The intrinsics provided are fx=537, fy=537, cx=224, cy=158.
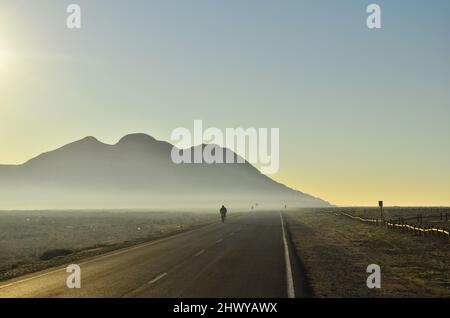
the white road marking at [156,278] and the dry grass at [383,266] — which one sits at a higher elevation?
the white road marking at [156,278]

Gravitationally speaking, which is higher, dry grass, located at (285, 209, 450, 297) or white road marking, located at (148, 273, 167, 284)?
white road marking, located at (148, 273, 167, 284)

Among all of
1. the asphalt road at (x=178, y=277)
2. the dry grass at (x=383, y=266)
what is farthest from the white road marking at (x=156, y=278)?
the dry grass at (x=383, y=266)

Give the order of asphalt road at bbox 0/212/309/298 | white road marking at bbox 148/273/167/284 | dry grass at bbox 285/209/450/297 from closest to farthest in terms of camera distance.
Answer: asphalt road at bbox 0/212/309/298
dry grass at bbox 285/209/450/297
white road marking at bbox 148/273/167/284

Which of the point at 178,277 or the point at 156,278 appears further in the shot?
the point at 178,277

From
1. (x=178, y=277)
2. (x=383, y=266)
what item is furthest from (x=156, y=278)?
(x=383, y=266)

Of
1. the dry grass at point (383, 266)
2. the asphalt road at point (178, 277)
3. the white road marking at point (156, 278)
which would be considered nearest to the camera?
the asphalt road at point (178, 277)

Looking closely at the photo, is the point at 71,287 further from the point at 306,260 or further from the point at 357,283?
the point at 306,260

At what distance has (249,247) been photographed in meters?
27.9

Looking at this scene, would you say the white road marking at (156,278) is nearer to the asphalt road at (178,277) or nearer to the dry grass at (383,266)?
the asphalt road at (178,277)

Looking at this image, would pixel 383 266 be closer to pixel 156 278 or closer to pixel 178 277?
pixel 178 277

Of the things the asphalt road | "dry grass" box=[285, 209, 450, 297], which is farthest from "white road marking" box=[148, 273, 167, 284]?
"dry grass" box=[285, 209, 450, 297]

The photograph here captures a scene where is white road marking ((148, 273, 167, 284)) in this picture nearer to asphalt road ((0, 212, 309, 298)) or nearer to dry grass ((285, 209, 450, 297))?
asphalt road ((0, 212, 309, 298))
